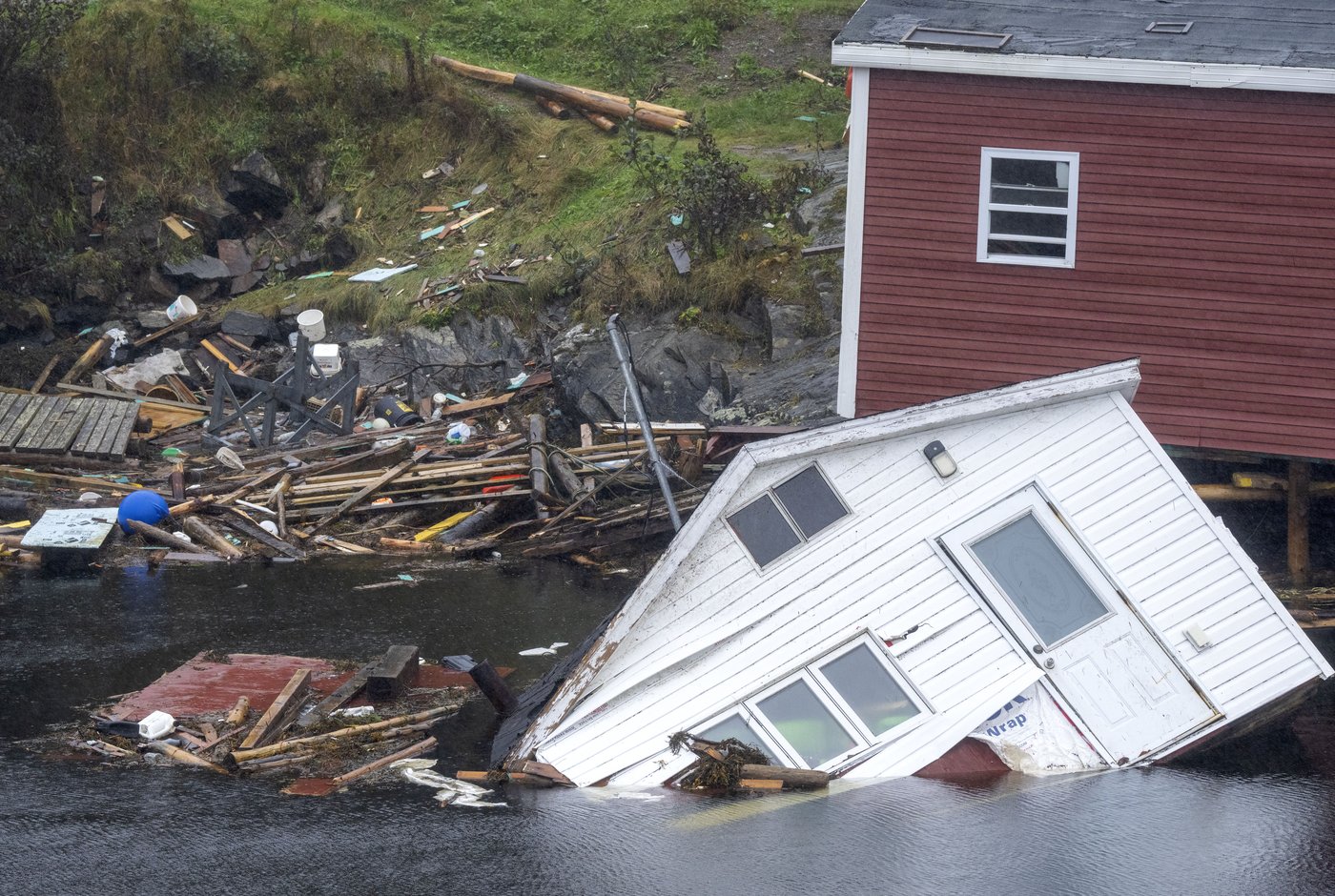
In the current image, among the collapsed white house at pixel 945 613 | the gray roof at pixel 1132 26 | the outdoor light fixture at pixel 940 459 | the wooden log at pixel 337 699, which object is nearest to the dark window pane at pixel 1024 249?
the gray roof at pixel 1132 26

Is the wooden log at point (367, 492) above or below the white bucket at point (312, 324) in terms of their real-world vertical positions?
below

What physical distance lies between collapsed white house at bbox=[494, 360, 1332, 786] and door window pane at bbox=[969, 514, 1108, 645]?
1 cm

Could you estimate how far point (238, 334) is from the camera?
2294 cm

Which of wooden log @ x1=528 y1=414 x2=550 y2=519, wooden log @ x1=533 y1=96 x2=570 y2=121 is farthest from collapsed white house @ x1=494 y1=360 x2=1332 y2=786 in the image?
A: wooden log @ x1=533 y1=96 x2=570 y2=121

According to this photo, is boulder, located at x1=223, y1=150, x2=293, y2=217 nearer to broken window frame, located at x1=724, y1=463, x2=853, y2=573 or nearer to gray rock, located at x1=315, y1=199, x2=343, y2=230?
gray rock, located at x1=315, y1=199, x2=343, y2=230

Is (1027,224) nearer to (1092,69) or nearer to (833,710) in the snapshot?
(1092,69)

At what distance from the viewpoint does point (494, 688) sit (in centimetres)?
1045

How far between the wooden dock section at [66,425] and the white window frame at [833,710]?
40.7 ft

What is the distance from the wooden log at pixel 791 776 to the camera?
8805 millimetres

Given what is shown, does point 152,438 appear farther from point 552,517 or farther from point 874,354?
point 874,354

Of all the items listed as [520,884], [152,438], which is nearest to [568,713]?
[520,884]

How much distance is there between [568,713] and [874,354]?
6286 millimetres

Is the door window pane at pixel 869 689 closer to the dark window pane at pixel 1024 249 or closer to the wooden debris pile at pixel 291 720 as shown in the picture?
the wooden debris pile at pixel 291 720

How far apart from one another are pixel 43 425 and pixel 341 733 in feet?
36.2
